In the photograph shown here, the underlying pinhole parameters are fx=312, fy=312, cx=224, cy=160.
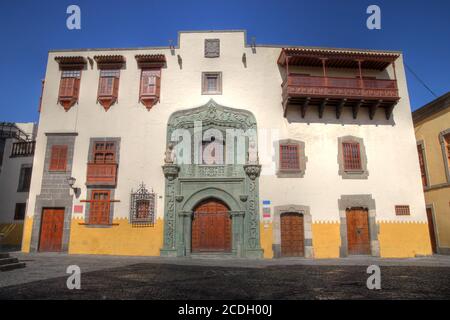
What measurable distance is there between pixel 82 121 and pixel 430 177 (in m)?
21.1

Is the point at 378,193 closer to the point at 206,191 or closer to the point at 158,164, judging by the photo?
the point at 206,191

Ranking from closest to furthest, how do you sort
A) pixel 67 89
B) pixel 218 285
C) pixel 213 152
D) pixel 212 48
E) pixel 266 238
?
pixel 218 285
pixel 266 238
pixel 213 152
pixel 67 89
pixel 212 48

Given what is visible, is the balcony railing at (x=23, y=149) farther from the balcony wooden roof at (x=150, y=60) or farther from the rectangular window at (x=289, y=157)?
the rectangular window at (x=289, y=157)

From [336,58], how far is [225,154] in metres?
8.41

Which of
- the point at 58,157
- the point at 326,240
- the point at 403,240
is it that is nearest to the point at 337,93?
the point at 326,240

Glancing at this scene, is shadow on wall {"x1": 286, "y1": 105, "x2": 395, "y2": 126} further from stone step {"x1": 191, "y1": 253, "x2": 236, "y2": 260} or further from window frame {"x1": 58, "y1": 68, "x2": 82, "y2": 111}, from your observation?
window frame {"x1": 58, "y1": 68, "x2": 82, "y2": 111}

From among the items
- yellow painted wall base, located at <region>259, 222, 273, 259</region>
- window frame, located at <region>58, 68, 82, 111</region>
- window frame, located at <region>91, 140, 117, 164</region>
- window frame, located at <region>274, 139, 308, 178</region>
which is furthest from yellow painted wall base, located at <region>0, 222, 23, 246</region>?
window frame, located at <region>274, 139, 308, 178</region>

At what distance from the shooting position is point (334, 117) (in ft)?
59.0

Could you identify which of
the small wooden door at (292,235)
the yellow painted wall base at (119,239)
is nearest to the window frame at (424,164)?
the small wooden door at (292,235)

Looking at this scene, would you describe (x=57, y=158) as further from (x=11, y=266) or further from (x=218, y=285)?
(x=218, y=285)

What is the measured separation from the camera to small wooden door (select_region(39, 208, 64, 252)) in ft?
54.9

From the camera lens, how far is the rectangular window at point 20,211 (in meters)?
22.6
